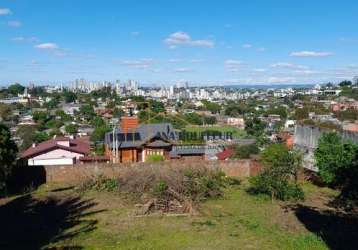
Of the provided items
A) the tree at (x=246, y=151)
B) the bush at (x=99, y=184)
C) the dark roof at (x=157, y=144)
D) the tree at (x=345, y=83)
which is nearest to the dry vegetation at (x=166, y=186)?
the bush at (x=99, y=184)

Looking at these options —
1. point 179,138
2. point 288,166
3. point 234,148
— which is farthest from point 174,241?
point 234,148

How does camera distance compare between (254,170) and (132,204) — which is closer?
(132,204)

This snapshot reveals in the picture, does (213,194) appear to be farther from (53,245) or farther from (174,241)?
(53,245)

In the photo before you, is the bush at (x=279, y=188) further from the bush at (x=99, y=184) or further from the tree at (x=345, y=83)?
the tree at (x=345, y=83)

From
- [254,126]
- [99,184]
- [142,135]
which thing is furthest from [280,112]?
[99,184]

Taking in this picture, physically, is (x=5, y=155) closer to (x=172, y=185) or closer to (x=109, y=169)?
(x=109, y=169)

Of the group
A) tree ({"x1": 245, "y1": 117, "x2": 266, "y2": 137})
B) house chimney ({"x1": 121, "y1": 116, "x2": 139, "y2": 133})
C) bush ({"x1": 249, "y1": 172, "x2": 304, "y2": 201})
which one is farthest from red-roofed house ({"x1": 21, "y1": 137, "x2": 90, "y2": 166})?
tree ({"x1": 245, "y1": 117, "x2": 266, "y2": 137})
